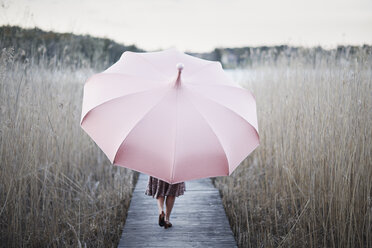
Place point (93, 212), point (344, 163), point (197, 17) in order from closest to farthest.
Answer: point (344, 163) → point (93, 212) → point (197, 17)

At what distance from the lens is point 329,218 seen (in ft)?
6.93

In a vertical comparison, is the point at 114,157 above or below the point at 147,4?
below

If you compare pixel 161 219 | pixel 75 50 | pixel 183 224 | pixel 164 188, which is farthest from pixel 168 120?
pixel 75 50

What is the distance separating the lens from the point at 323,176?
6.98ft

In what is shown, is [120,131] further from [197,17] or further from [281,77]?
[197,17]

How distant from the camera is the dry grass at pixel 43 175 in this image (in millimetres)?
1995

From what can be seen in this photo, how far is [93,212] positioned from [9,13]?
7.44ft

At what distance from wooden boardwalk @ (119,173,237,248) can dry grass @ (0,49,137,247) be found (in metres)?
0.18

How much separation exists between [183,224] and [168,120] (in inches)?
57.8

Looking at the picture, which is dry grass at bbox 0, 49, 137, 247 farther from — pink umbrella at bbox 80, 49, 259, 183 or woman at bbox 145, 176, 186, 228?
pink umbrella at bbox 80, 49, 259, 183

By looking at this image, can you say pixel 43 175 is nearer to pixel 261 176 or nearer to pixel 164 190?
pixel 164 190

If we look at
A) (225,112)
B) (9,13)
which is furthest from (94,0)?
(225,112)

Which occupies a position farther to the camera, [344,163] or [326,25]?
[326,25]

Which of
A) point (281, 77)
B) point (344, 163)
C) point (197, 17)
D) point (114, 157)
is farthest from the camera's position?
point (197, 17)
